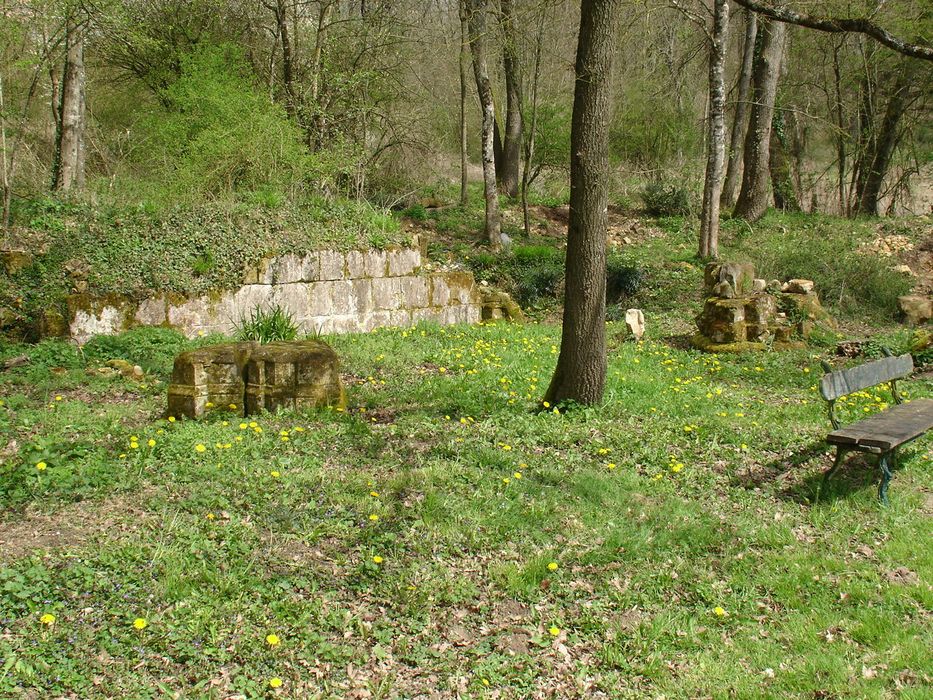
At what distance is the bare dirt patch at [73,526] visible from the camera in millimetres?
4238

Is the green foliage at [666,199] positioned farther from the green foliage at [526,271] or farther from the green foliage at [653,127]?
the green foliage at [526,271]

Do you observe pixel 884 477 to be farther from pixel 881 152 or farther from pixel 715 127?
pixel 881 152

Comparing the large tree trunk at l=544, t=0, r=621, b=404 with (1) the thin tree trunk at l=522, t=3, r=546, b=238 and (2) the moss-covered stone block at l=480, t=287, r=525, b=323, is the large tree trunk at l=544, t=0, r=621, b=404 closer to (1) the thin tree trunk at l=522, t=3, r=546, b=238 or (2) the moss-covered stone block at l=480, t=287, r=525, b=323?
(2) the moss-covered stone block at l=480, t=287, r=525, b=323

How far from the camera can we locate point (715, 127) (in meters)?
14.8

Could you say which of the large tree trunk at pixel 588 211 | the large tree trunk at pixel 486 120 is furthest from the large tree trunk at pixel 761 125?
the large tree trunk at pixel 588 211

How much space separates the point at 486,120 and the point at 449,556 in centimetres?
1260

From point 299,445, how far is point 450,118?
16165 mm

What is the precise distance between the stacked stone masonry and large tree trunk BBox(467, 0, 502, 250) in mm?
3313

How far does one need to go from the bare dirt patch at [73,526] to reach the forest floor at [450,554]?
0.02 metres

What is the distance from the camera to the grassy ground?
3.61m

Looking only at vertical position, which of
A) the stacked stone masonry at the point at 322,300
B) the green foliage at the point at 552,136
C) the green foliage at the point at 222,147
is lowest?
the stacked stone masonry at the point at 322,300

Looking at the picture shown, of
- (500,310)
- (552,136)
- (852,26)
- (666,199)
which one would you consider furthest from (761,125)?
(852,26)

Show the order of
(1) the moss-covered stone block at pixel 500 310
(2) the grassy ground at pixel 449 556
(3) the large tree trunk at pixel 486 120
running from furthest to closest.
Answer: (3) the large tree trunk at pixel 486 120, (1) the moss-covered stone block at pixel 500 310, (2) the grassy ground at pixel 449 556

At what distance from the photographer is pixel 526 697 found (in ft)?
11.7
